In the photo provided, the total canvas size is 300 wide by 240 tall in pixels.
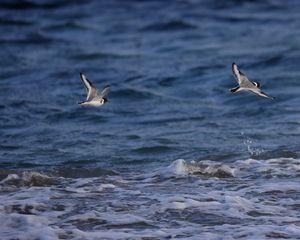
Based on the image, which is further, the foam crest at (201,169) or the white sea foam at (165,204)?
the foam crest at (201,169)

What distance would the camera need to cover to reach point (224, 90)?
A: 50.0 ft

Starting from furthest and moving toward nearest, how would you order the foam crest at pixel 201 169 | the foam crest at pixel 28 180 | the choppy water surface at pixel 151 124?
the foam crest at pixel 201 169 < the foam crest at pixel 28 180 < the choppy water surface at pixel 151 124

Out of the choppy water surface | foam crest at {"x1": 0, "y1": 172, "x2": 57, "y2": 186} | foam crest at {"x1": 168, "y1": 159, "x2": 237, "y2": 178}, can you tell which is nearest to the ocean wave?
the choppy water surface

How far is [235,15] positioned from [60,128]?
11.1 metres

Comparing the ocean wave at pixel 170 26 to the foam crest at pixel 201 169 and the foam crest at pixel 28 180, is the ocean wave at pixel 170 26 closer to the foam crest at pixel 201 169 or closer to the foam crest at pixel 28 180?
the foam crest at pixel 201 169

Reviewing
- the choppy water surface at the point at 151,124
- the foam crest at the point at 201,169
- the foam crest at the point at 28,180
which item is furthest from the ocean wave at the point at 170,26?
the foam crest at the point at 28,180

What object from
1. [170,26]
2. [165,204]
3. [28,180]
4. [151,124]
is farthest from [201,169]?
[170,26]

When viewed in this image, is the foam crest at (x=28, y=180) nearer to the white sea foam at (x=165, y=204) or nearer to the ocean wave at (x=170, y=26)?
the white sea foam at (x=165, y=204)

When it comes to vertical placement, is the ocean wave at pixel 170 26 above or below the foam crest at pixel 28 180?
above

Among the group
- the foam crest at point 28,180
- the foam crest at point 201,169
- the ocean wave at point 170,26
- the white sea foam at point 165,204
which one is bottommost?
the white sea foam at point 165,204

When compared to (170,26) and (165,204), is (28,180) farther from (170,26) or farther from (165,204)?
(170,26)

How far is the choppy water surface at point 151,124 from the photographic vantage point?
8.05 meters

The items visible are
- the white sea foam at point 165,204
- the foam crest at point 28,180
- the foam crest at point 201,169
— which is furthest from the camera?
the foam crest at point 201,169

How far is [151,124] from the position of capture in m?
12.8
